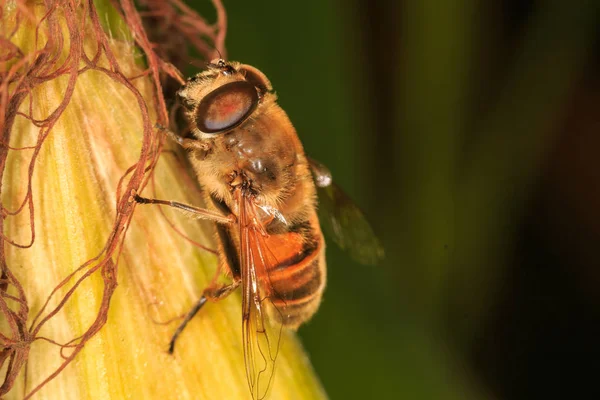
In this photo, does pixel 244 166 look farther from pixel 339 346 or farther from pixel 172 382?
pixel 339 346

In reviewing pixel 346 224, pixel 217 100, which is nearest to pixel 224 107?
pixel 217 100

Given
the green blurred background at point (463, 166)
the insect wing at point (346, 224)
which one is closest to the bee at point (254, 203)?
the insect wing at point (346, 224)

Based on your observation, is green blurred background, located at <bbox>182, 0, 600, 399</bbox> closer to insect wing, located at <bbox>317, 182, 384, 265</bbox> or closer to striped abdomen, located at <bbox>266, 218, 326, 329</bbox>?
insect wing, located at <bbox>317, 182, 384, 265</bbox>

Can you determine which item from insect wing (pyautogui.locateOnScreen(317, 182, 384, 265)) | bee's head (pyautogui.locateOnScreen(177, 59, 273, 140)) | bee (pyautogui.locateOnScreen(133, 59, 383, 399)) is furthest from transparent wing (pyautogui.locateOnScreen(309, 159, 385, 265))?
bee's head (pyautogui.locateOnScreen(177, 59, 273, 140))

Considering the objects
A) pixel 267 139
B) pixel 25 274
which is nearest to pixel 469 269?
pixel 267 139

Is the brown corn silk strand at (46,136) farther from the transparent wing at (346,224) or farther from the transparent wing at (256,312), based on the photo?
the transparent wing at (346,224)

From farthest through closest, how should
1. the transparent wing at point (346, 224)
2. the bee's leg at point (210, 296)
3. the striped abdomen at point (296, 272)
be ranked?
the transparent wing at point (346, 224)
the striped abdomen at point (296, 272)
the bee's leg at point (210, 296)

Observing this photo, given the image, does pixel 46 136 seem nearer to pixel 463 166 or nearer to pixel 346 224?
pixel 346 224
